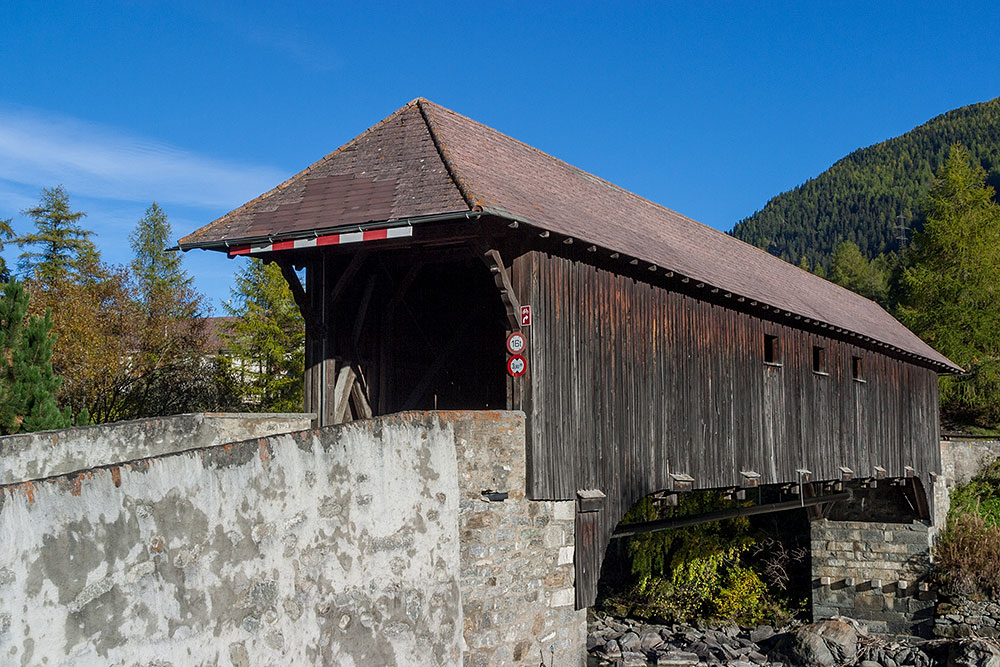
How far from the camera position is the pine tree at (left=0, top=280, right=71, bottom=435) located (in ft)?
45.1

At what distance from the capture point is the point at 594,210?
10.7 meters

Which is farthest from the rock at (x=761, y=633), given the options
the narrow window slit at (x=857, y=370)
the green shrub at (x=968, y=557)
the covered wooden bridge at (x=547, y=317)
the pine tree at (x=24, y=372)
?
the pine tree at (x=24, y=372)

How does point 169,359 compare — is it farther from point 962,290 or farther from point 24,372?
point 962,290

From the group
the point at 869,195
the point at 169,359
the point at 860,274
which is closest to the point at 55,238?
the point at 169,359

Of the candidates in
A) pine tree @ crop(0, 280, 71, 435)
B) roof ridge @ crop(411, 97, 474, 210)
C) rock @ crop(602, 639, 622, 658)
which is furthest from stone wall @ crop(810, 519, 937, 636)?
pine tree @ crop(0, 280, 71, 435)

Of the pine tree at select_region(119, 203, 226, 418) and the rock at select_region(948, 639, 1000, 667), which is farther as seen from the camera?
the pine tree at select_region(119, 203, 226, 418)

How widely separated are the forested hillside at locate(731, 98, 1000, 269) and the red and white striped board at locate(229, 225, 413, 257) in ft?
246

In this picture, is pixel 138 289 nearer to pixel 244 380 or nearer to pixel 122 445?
pixel 244 380

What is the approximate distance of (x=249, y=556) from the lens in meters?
5.80

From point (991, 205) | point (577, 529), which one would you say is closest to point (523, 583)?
point (577, 529)

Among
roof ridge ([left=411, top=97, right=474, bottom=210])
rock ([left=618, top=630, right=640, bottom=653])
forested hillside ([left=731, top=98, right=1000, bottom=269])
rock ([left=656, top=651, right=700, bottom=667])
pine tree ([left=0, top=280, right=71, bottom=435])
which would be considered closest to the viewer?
roof ridge ([left=411, top=97, right=474, bottom=210])

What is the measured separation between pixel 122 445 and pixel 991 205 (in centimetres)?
2751

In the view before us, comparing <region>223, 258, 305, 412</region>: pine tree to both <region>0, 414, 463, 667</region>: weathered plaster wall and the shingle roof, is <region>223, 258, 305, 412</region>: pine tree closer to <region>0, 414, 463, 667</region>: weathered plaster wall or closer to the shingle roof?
the shingle roof

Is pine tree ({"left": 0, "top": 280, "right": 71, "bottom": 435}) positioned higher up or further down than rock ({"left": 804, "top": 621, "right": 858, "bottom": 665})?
higher up
